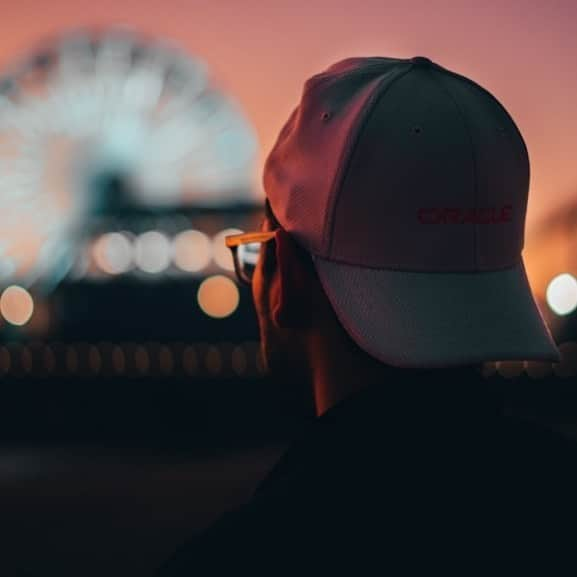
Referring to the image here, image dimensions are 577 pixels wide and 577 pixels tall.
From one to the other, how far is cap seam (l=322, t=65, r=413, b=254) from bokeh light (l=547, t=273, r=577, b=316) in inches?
1646

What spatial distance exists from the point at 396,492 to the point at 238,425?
93.9ft

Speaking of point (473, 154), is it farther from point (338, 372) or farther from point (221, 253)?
point (221, 253)

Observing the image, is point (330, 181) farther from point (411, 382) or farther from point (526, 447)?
point (526, 447)

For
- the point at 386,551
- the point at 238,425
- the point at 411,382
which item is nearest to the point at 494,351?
the point at 411,382

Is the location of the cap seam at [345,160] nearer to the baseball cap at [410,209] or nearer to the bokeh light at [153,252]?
the baseball cap at [410,209]

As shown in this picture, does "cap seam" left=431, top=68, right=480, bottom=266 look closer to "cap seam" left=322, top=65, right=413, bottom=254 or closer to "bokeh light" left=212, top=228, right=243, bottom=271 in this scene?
"cap seam" left=322, top=65, right=413, bottom=254

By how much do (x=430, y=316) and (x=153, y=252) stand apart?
42.1 m

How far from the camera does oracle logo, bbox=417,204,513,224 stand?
6.32 feet

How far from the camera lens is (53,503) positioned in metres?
16.4

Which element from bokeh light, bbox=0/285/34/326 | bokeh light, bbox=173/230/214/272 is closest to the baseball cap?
bokeh light, bbox=0/285/34/326

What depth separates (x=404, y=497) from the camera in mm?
1603

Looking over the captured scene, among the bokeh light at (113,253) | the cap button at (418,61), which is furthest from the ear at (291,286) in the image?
the bokeh light at (113,253)

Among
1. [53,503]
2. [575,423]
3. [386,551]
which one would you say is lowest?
[575,423]

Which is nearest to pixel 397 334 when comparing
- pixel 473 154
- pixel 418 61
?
pixel 473 154
